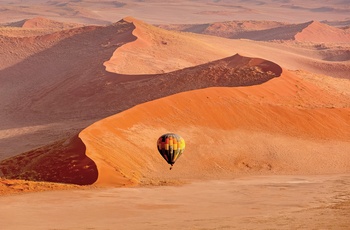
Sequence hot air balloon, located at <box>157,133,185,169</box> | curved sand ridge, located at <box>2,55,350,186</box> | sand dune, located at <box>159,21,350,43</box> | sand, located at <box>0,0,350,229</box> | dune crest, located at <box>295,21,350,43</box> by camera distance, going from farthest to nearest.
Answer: sand dune, located at <box>159,21,350,43</box> < dune crest, located at <box>295,21,350,43</box> < curved sand ridge, located at <box>2,55,350,186</box> < hot air balloon, located at <box>157,133,185,169</box> < sand, located at <box>0,0,350,229</box>

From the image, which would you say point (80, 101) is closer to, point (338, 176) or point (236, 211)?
point (338, 176)

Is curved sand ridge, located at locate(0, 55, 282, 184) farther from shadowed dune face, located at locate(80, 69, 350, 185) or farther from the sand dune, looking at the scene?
the sand dune

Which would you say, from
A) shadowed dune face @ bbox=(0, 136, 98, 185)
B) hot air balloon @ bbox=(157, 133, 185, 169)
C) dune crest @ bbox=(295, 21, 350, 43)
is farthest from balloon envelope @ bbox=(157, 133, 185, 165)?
dune crest @ bbox=(295, 21, 350, 43)

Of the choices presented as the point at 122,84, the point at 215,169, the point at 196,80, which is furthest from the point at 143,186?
the point at 122,84

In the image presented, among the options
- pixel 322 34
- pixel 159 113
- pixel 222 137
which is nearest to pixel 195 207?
pixel 222 137

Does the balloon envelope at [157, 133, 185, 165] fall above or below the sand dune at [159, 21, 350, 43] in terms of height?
above

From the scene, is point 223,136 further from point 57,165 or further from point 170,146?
point 57,165
